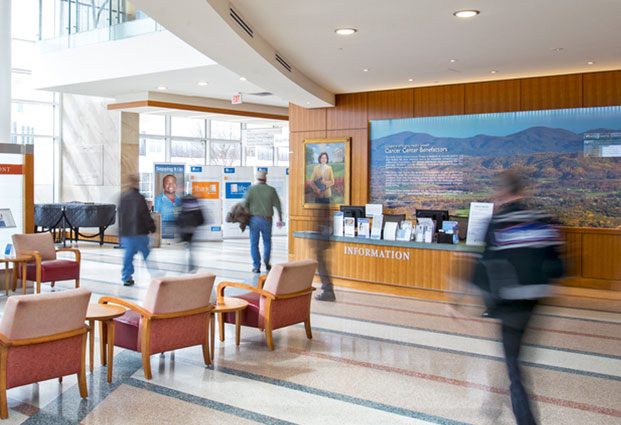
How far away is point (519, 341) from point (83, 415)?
2.86 metres

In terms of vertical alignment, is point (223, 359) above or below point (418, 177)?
below

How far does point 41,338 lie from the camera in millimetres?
4027

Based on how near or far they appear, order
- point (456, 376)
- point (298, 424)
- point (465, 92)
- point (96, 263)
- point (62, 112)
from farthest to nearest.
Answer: point (62, 112)
point (96, 263)
point (465, 92)
point (456, 376)
point (298, 424)

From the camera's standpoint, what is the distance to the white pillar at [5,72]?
8.66m

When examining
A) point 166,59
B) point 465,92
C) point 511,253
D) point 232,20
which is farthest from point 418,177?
point 511,253

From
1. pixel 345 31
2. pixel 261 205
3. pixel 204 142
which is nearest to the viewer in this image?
pixel 345 31

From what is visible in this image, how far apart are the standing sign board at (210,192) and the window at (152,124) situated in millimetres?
2439

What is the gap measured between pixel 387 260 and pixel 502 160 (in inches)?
109

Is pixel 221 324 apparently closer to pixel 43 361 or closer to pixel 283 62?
pixel 43 361

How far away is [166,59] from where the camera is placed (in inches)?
429

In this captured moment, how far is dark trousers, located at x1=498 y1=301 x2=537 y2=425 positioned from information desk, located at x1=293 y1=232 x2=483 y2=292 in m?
4.03

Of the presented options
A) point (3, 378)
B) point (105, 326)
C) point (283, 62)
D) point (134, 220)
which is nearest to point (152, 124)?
point (134, 220)

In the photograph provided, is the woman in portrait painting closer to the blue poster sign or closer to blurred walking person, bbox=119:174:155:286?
blurred walking person, bbox=119:174:155:286

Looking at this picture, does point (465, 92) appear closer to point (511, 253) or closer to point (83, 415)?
point (511, 253)
